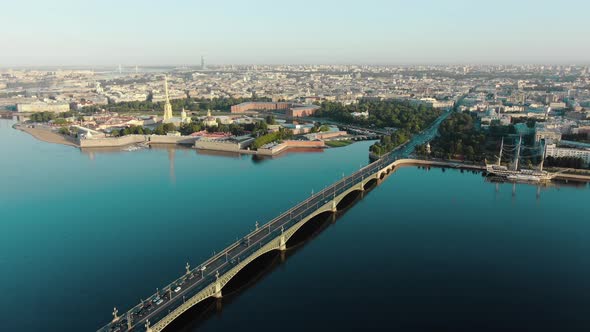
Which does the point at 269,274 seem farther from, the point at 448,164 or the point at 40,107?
the point at 40,107

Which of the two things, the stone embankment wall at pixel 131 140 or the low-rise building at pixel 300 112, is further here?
the low-rise building at pixel 300 112

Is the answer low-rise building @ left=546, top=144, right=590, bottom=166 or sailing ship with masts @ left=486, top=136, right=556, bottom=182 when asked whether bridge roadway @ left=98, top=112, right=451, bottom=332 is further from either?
low-rise building @ left=546, top=144, right=590, bottom=166

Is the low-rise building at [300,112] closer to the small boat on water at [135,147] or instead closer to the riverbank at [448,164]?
the small boat on water at [135,147]

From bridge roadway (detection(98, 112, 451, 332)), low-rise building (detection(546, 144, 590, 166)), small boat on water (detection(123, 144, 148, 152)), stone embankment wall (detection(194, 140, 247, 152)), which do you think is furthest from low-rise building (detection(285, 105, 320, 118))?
bridge roadway (detection(98, 112, 451, 332))

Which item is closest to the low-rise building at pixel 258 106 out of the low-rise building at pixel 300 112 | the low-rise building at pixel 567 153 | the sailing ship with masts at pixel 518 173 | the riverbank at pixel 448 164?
the low-rise building at pixel 300 112

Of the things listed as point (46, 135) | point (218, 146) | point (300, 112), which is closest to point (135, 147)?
point (218, 146)
